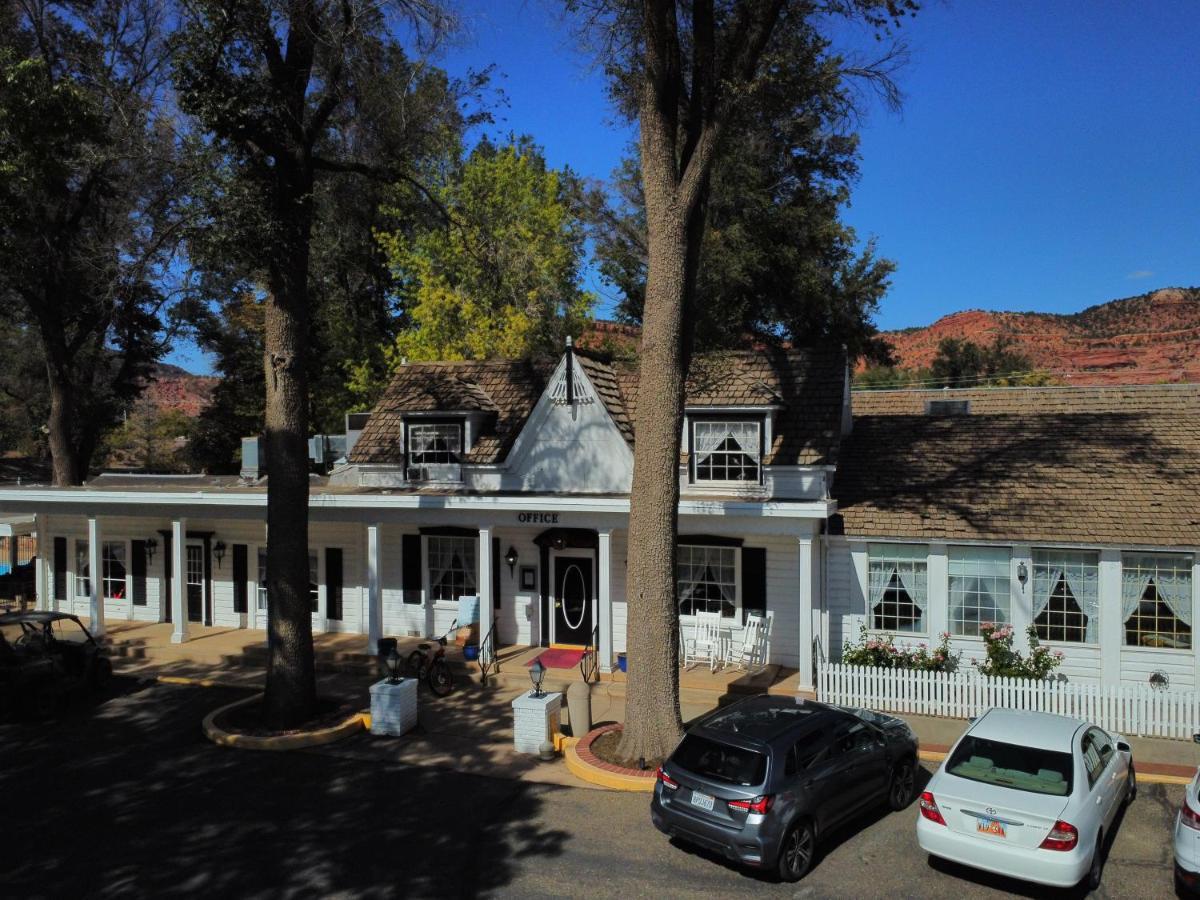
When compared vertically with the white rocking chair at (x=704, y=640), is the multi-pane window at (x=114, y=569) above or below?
above

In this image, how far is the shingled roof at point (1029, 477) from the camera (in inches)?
619

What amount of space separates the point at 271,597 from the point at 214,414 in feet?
114

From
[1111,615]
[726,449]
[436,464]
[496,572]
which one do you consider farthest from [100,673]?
[1111,615]

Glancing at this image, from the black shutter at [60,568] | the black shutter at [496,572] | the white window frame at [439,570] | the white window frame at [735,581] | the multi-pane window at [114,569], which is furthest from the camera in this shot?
the black shutter at [60,568]

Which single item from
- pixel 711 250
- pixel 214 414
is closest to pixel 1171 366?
pixel 711 250

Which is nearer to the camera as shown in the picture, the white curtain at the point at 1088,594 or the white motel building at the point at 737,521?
the white curtain at the point at 1088,594

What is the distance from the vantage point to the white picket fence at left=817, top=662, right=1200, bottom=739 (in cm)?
1375

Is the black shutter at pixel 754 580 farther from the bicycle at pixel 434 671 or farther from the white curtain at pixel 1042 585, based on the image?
the bicycle at pixel 434 671

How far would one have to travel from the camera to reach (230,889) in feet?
30.2

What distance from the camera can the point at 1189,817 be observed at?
8320mm

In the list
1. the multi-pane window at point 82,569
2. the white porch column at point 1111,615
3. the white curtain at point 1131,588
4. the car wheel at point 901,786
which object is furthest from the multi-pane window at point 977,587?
the multi-pane window at point 82,569

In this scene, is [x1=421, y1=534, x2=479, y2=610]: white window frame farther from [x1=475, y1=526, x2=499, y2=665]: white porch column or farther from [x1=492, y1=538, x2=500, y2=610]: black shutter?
[x1=475, y1=526, x2=499, y2=665]: white porch column

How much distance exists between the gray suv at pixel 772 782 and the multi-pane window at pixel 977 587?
6.28m

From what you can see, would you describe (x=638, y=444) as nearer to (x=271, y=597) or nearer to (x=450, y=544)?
(x=271, y=597)
